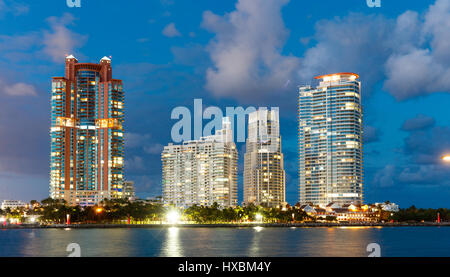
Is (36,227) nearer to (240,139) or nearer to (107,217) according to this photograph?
(107,217)

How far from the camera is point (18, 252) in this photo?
291 ft

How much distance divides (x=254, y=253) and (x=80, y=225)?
116 m
